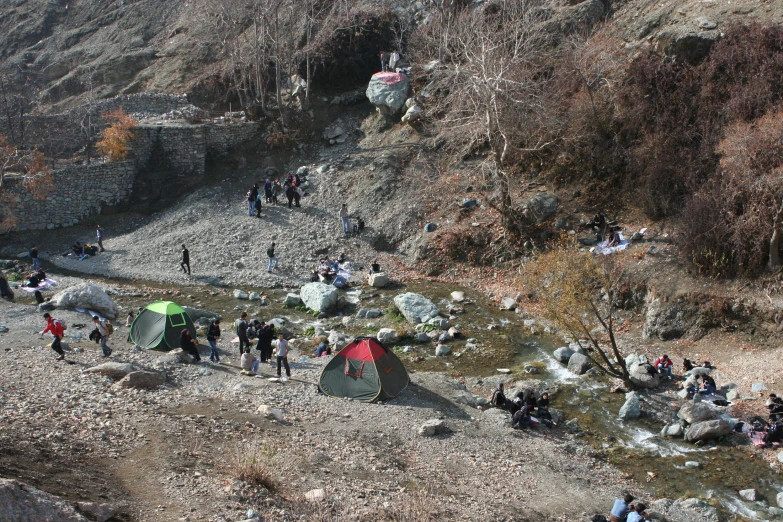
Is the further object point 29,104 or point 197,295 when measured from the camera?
point 29,104

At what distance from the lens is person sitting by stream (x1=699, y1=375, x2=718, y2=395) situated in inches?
639

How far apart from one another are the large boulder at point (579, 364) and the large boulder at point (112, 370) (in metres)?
11.2

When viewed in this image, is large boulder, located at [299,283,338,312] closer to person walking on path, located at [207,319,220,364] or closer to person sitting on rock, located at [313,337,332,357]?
person sitting on rock, located at [313,337,332,357]

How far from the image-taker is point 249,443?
39.4 feet

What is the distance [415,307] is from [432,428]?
8121 millimetres

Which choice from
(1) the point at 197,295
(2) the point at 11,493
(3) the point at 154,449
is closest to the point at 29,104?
(1) the point at 197,295

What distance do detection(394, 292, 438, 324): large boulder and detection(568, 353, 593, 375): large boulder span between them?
16.5 ft

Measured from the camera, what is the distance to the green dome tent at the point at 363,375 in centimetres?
1552

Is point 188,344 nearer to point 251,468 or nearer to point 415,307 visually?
point 251,468

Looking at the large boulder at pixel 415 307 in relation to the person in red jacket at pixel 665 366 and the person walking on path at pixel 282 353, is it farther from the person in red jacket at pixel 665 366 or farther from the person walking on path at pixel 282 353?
the person in red jacket at pixel 665 366

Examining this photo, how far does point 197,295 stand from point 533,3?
70.3 ft

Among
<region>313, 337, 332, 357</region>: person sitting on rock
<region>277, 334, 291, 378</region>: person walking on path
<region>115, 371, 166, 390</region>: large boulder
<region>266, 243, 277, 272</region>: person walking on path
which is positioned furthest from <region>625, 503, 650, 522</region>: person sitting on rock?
<region>266, 243, 277, 272</region>: person walking on path

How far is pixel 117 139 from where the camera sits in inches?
1250

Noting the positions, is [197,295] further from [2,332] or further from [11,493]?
[11,493]
